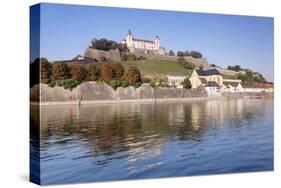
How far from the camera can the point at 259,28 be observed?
17656 mm

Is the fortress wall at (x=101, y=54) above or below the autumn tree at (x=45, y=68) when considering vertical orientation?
above

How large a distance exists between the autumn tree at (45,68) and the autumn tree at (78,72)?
53cm

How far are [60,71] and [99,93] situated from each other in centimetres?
110

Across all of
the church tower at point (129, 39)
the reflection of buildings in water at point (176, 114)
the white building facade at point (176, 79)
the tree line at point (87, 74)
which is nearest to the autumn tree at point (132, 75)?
the tree line at point (87, 74)

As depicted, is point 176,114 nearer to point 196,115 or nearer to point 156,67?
point 196,115

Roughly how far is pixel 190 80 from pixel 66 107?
3425 millimetres

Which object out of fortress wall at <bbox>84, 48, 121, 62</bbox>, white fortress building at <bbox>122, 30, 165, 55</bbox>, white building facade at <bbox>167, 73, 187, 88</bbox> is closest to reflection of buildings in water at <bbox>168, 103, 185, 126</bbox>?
white building facade at <bbox>167, 73, 187, 88</bbox>

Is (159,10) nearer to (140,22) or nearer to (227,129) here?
(140,22)

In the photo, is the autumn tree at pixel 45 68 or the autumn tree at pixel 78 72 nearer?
the autumn tree at pixel 45 68

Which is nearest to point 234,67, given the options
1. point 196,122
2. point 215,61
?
point 215,61

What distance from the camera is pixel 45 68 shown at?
14.6 m

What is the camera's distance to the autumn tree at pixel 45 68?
14.6 m

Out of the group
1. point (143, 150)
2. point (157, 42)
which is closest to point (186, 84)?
point (157, 42)

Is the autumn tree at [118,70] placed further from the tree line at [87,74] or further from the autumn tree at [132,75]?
the autumn tree at [132,75]
